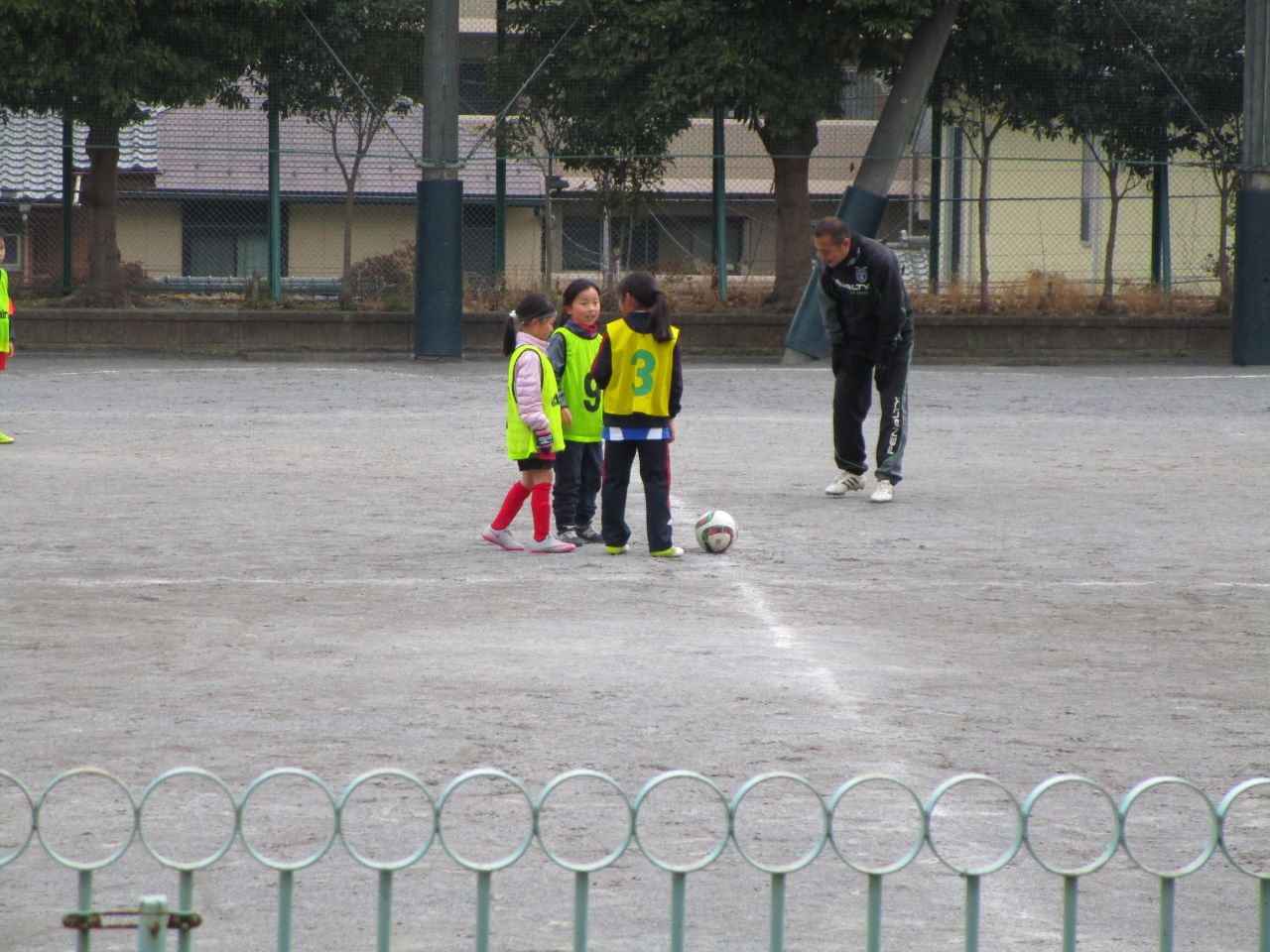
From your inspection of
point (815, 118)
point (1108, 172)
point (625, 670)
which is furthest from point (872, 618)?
point (1108, 172)

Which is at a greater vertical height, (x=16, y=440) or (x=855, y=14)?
(x=855, y=14)

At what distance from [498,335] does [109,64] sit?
18.4ft

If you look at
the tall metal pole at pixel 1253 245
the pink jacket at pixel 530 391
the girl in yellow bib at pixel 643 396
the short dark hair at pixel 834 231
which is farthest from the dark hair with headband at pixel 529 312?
the tall metal pole at pixel 1253 245

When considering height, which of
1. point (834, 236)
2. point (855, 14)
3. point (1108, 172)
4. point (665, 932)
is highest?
point (855, 14)

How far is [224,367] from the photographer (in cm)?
2128

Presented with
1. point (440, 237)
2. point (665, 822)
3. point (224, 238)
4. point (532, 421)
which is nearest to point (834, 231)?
point (532, 421)

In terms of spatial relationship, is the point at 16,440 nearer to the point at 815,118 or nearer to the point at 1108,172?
the point at 815,118

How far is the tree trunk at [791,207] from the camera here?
78.8 ft

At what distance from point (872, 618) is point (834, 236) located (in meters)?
4.01

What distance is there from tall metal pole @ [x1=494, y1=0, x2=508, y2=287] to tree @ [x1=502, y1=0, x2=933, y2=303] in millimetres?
220

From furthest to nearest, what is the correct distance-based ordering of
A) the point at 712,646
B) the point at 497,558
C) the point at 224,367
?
the point at 224,367 < the point at 497,558 < the point at 712,646

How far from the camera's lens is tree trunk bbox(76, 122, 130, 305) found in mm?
23453

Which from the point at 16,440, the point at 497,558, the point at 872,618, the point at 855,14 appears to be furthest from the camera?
the point at 855,14

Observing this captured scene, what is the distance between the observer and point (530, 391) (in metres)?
9.32
